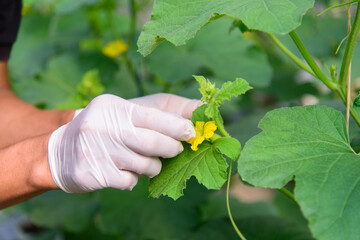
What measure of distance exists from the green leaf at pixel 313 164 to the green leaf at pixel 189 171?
71mm

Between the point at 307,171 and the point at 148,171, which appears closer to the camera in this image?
the point at 307,171

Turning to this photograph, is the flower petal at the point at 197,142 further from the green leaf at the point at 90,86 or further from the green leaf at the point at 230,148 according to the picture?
the green leaf at the point at 90,86

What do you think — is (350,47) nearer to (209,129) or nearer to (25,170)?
(209,129)

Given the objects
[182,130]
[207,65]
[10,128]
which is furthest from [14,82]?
[182,130]

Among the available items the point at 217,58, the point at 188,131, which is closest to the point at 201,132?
the point at 188,131

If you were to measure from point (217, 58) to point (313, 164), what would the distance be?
1098 mm

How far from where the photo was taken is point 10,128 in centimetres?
141

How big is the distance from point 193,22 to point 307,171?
1.11ft

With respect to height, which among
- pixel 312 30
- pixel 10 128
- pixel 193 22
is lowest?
pixel 10 128

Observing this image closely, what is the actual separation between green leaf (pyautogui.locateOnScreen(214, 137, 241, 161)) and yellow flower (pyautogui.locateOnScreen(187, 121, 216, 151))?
29 mm

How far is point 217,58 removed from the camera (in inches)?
72.1

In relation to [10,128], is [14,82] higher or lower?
lower

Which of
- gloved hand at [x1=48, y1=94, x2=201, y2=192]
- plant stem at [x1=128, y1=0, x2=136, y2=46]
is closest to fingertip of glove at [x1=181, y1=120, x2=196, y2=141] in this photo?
gloved hand at [x1=48, y1=94, x2=201, y2=192]

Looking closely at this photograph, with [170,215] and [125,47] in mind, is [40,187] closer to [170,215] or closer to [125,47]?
[170,215]
